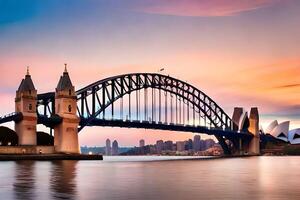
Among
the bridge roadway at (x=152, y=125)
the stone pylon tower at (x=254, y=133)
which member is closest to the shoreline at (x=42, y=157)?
the bridge roadway at (x=152, y=125)

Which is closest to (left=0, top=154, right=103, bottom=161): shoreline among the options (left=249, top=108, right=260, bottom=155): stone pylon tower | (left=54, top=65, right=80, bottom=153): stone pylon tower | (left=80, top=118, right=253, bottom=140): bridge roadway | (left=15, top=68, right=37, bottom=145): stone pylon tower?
(left=54, top=65, right=80, bottom=153): stone pylon tower

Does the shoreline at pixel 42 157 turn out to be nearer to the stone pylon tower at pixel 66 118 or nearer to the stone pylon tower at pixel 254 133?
the stone pylon tower at pixel 66 118

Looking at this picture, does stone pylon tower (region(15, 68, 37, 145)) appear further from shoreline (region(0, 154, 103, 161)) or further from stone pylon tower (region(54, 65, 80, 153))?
shoreline (region(0, 154, 103, 161))

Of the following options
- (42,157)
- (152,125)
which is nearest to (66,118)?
(42,157)

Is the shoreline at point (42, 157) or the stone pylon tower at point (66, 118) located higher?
the stone pylon tower at point (66, 118)

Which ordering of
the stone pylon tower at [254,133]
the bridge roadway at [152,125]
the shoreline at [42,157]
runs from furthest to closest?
the stone pylon tower at [254,133]
the bridge roadway at [152,125]
the shoreline at [42,157]

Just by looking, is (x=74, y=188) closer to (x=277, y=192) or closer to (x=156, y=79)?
(x=277, y=192)

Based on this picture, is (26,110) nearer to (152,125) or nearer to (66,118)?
(66,118)
